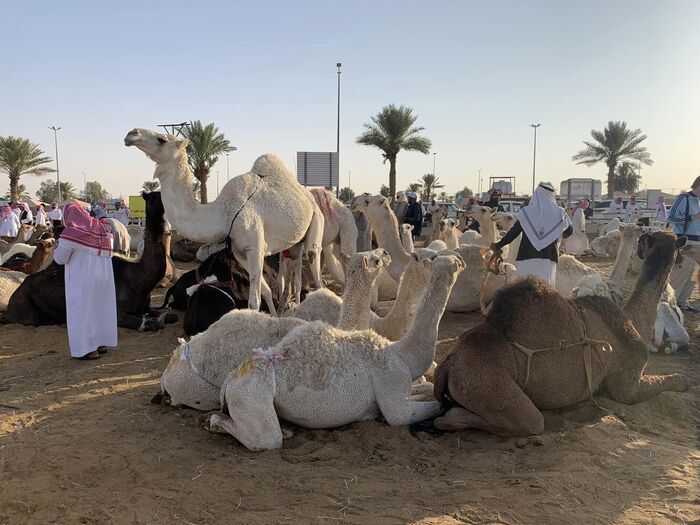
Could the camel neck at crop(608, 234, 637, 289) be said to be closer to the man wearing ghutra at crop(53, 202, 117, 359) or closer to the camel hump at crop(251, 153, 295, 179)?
the camel hump at crop(251, 153, 295, 179)

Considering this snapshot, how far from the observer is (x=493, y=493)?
10.4 feet

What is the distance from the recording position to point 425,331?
4086 millimetres

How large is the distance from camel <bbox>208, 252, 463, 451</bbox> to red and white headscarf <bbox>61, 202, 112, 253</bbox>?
344 centimetres

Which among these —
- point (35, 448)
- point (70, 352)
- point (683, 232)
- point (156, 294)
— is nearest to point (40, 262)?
point (156, 294)

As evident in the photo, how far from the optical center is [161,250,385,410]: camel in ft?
14.2

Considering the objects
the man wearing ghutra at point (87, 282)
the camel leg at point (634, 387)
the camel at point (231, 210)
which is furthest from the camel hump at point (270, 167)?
the camel leg at point (634, 387)

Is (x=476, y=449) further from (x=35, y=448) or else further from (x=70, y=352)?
(x=70, y=352)

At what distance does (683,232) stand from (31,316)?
9720mm

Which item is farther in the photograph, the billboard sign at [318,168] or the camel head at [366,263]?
the billboard sign at [318,168]

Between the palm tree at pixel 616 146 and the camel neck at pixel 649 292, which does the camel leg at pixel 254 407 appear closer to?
the camel neck at pixel 649 292

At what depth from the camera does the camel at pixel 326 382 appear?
369 cm

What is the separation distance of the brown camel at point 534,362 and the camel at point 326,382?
0.82 feet

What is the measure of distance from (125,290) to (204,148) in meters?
24.1

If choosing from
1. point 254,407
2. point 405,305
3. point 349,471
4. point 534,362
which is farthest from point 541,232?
point 254,407
